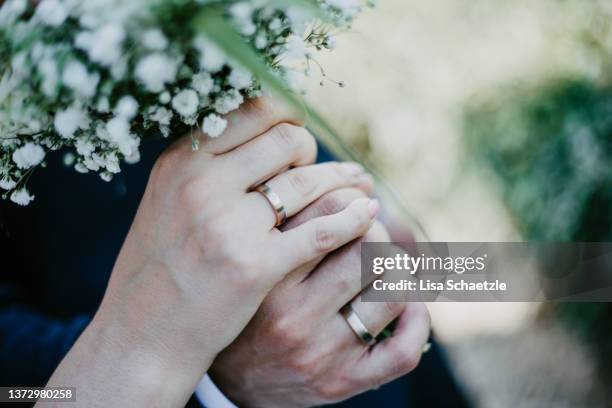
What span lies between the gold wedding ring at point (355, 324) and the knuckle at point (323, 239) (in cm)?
19

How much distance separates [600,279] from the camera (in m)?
3.22

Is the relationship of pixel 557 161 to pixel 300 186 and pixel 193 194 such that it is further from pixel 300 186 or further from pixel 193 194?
pixel 193 194

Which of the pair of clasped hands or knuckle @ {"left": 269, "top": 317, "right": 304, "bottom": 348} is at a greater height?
the pair of clasped hands

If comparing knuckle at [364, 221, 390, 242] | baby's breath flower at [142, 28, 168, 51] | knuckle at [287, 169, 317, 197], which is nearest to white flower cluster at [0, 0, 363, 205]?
baby's breath flower at [142, 28, 168, 51]

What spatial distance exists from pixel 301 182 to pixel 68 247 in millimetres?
1004

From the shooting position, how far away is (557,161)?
3.29 meters

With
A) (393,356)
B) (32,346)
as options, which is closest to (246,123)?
(393,356)

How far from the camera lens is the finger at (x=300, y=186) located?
1108 millimetres

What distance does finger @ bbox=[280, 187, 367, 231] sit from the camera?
120cm

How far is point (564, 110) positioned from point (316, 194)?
261cm

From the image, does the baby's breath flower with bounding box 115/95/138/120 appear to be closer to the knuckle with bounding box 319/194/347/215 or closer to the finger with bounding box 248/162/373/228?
the finger with bounding box 248/162/373/228

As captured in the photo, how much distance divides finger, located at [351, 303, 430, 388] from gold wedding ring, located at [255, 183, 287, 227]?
1.35 feet

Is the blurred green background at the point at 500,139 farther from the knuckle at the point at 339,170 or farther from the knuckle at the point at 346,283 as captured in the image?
the knuckle at the point at 346,283

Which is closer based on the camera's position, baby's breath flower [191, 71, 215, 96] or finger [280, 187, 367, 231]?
baby's breath flower [191, 71, 215, 96]
